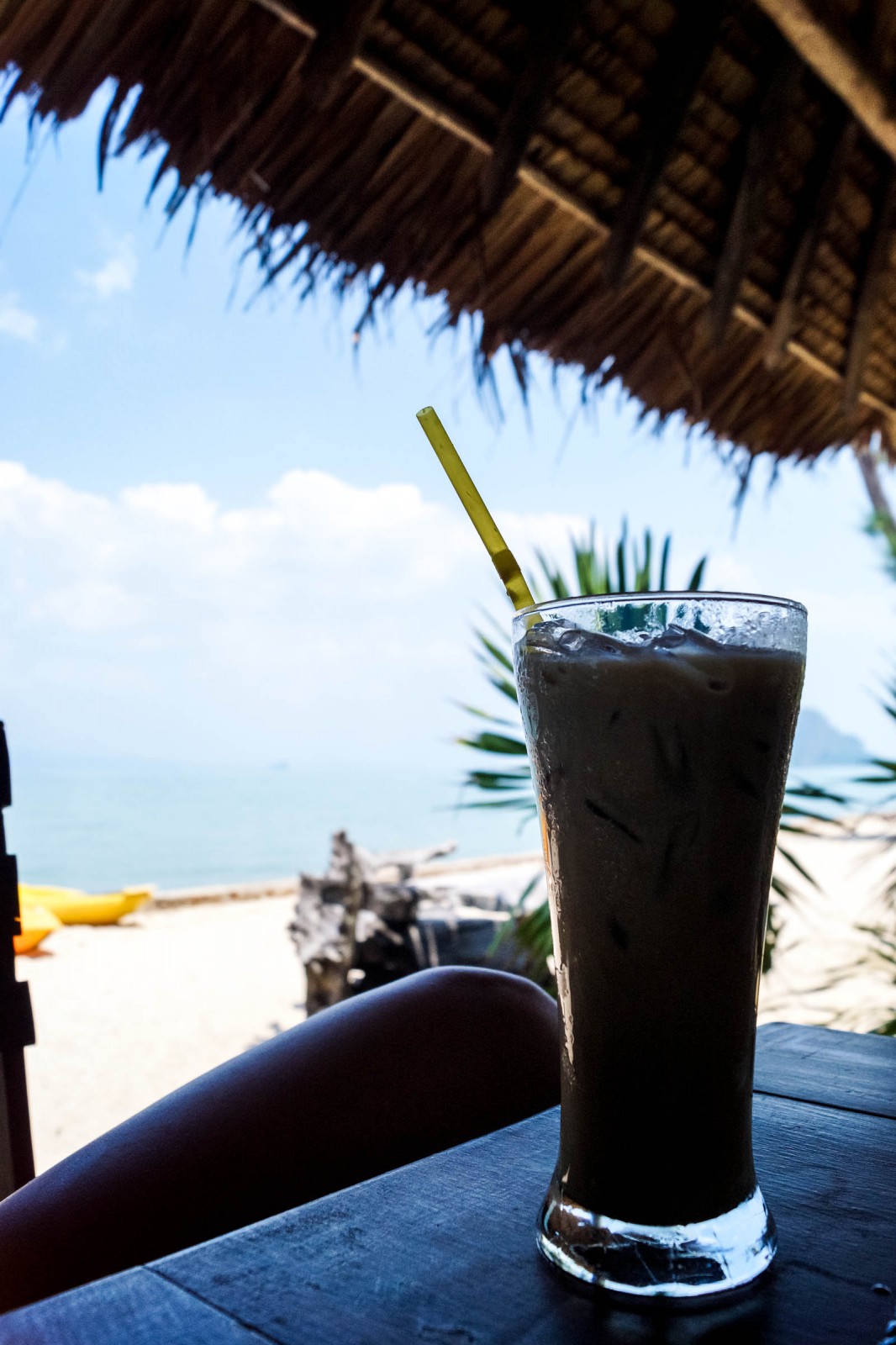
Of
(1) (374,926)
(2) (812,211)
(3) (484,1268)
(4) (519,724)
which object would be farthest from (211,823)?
(3) (484,1268)

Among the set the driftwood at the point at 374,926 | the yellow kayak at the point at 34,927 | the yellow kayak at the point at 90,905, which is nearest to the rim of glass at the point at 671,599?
the driftwood at the point at 374,926

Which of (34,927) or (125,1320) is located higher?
(125,1320)

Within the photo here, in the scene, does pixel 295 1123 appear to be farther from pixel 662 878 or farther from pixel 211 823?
pixel 211 823

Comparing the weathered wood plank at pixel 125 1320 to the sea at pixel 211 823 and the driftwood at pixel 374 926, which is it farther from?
the driftwood at pixel 374 926

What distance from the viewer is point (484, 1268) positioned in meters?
0.55

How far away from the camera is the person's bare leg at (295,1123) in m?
0.93

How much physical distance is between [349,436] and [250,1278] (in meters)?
70.7

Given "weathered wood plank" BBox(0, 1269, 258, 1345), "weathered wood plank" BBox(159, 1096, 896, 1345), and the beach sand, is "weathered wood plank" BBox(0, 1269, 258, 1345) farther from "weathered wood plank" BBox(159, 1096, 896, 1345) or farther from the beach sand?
the beach sand

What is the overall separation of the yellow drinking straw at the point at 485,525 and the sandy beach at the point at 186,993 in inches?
101

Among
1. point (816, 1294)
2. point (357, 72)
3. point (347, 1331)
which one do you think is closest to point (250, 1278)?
point (347, 1331)

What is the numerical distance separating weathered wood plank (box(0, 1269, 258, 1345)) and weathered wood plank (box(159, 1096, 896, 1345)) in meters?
0.01

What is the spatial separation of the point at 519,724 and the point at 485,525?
2.47 meters

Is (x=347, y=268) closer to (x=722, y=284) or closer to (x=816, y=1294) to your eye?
(x=722, y=284)

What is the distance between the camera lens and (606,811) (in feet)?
1.98
